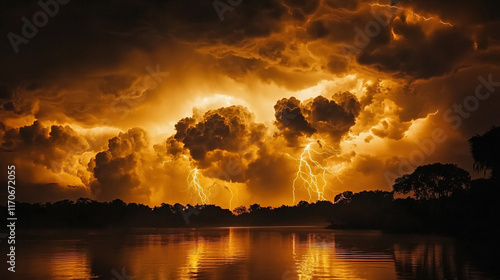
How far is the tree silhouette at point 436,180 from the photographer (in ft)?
409

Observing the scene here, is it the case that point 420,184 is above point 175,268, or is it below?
above

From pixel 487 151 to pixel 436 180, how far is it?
5687 cm

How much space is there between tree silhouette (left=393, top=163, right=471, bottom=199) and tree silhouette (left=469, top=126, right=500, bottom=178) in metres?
49.2

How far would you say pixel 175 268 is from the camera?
39.6 meters

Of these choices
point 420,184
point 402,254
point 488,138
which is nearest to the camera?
point 402,254

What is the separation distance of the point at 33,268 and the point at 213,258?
1589cm

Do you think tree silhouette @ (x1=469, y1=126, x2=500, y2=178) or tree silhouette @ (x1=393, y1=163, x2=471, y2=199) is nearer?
tree silhouette @ (x1=469, y1=126, x2=500, y2=178)

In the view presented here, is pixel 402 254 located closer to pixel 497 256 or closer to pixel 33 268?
pixel 497 256

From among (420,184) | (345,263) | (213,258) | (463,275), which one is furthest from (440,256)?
(420,184)

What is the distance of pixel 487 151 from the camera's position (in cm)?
7250

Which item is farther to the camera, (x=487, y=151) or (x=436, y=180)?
(x=436, y=180)

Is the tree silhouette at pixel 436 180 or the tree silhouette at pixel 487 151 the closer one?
the tree silhouette at pixel 487 151

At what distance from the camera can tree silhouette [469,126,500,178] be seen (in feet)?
233

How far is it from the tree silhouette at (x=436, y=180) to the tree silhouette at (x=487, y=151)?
49163 mm
